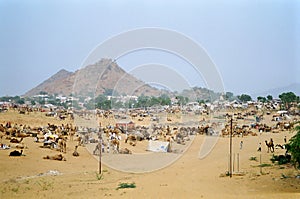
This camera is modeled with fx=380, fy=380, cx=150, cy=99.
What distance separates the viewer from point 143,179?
14.1 metres

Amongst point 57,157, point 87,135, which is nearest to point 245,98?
point 87,135

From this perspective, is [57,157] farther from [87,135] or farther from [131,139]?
[131,139]

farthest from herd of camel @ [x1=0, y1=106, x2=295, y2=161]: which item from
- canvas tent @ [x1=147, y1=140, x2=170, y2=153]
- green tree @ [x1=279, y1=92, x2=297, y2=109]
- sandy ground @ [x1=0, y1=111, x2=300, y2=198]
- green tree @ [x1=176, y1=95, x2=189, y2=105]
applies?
green tree @ [x1=279, y1=92, x2=297, y2=109]

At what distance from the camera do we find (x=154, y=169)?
1717cm

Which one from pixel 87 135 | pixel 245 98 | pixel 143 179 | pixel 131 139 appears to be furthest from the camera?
pixel 245 98

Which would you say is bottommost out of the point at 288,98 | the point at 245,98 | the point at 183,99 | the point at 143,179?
the point at 143,179

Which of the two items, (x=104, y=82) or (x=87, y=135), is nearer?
(x=87, y=135)

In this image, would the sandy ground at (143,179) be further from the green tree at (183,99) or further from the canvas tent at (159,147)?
the green tree at (183,99)

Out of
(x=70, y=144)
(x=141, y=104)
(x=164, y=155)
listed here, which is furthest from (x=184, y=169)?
(x=141, y=104)

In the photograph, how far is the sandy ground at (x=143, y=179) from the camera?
1109cm

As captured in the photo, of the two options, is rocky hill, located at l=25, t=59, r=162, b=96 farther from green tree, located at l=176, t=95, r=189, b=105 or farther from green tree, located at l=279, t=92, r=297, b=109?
green tree, located at l=279, t=92, r=297, b=109

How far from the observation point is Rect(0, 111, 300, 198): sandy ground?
11094 mm

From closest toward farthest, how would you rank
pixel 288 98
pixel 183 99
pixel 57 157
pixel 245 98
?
pixel 57 157, pixel 183 99, pixel 288 98, pixel 245 98

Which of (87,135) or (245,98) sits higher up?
(245,98)
